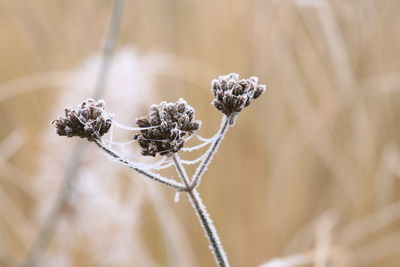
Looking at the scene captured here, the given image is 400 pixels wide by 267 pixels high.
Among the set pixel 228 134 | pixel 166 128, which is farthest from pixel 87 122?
pixel 228 134

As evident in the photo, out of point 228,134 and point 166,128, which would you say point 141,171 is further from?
point 228,134

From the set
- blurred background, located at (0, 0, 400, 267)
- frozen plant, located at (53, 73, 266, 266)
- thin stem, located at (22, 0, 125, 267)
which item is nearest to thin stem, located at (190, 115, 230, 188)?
frozen plant, located at (53, 73, 266, 266)

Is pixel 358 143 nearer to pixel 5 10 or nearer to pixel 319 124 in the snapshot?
pixel 319 124

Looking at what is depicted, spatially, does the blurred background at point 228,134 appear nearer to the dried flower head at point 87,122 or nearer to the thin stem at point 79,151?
the thin stem at point 79,151

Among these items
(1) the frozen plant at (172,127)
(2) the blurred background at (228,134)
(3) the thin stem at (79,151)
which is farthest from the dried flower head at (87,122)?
(2) the blurred background at (228,134)

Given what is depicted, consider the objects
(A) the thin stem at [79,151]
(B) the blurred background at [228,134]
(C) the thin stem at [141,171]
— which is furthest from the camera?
(B) the blurred background at [228,134]

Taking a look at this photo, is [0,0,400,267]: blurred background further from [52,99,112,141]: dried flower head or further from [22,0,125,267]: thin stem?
[52,99,112,141]: dried flower head
